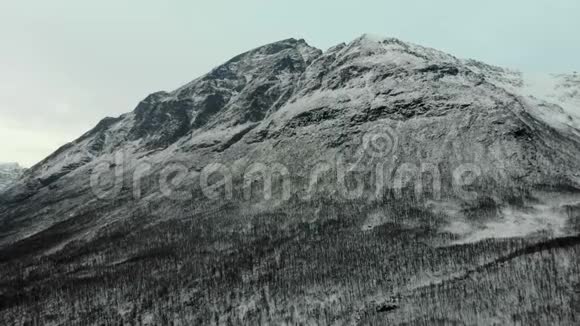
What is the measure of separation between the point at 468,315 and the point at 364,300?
27.2 metres

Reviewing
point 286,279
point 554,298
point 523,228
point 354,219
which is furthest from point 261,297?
point 523,228

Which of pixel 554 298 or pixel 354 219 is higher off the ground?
pixel 354 219

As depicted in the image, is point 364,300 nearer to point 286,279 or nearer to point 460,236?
point 286,279

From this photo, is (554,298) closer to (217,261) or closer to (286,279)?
(286,279)

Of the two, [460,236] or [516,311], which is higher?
[460,236]

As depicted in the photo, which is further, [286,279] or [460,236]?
[460,236]

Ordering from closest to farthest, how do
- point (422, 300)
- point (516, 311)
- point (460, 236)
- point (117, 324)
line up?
point (516, 311) < point (422, 300) < point (117, 324) < point (460, 236)

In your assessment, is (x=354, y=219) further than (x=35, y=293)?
Yes

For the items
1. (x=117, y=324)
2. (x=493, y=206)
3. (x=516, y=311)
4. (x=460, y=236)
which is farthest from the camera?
(x=493, y=206)

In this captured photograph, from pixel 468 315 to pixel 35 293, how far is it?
13121 cm

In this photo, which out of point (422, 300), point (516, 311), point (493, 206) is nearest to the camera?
point (516, 311)

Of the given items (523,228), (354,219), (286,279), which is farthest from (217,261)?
(523,228)

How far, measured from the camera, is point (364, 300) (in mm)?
147250

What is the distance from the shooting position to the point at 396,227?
18900cm
